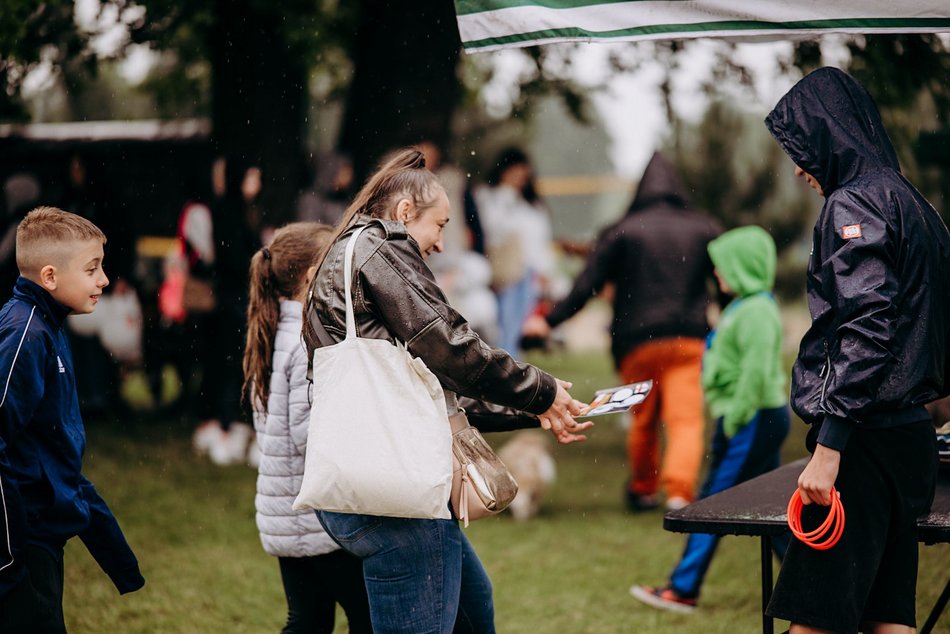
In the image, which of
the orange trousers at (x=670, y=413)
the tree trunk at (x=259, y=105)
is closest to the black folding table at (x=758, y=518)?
the orange trousers at (x=670, y=413)

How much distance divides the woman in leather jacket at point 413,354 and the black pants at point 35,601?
2.68 feet

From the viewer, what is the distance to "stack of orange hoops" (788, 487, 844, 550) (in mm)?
3520

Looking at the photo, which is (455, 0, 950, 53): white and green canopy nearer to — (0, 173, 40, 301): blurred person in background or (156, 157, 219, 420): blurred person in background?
(156, 157, 219, 420): blurred person in background

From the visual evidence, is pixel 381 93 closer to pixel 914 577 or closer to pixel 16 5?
pixel 16 5

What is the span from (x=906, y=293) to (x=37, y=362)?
8.26 feet

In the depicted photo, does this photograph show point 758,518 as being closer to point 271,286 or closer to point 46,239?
point 271,286

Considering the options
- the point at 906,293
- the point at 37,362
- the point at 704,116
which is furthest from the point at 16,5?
the point at 704,116

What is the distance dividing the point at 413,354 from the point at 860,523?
1394 millimetres

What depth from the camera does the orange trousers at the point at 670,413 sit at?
24.5ft

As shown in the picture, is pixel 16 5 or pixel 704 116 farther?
pixel 704 116

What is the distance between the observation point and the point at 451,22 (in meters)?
10.0

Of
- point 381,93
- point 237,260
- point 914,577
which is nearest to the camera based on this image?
point 914,577

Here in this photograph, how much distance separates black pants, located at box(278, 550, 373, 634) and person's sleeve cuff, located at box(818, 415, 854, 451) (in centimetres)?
159

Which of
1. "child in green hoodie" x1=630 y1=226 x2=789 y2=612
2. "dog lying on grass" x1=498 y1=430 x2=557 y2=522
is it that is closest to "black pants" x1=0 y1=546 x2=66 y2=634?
"child in green hoodie" x1=630 y1=226 x2=789 y2=612
